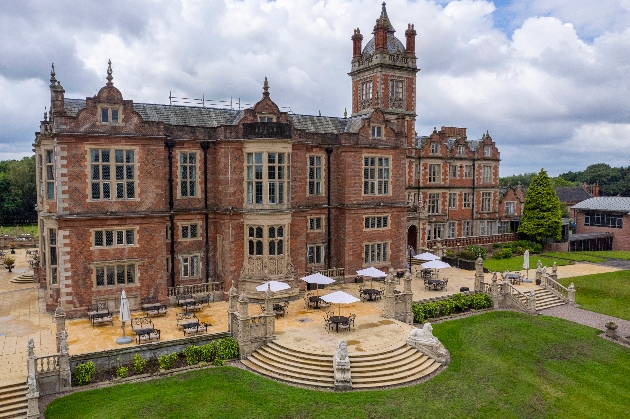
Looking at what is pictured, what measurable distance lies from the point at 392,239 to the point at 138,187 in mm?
20429

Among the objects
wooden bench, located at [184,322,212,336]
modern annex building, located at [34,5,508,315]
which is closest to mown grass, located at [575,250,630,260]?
modern annex building, located at [34,5,508,315]

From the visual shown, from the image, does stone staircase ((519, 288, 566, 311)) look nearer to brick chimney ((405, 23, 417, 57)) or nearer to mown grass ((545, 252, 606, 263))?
mown grass ((545, 252, 606, 263))

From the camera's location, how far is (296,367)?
862 inches

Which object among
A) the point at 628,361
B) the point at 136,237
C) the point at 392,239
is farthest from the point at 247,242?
the point at 628,361

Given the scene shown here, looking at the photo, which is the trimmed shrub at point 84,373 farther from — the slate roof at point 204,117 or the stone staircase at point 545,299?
the stone staircase at point 545,299

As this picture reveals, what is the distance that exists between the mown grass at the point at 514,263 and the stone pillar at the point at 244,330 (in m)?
30.0

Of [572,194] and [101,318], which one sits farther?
[572,194]

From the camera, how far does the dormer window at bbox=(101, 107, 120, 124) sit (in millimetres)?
27141

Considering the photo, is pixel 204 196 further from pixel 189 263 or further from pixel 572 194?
pixel 572 194

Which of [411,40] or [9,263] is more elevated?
[411,40]

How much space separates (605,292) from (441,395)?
2530 cm

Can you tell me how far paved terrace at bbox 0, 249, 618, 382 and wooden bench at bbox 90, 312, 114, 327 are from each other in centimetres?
29

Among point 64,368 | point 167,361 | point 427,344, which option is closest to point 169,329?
point 167,361

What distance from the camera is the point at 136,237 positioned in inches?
1113
